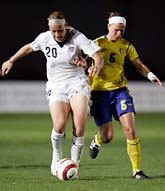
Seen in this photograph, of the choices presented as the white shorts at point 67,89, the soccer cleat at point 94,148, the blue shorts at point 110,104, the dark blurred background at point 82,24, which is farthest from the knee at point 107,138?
the dark blurred background at point 82,24

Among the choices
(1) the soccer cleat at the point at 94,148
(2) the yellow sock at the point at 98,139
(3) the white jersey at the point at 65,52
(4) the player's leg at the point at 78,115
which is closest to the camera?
(4) the player's leg at the point at 78,115

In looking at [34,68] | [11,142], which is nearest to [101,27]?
[34,68]

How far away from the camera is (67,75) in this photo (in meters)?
13.9

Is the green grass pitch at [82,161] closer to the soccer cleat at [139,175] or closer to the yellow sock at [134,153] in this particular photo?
the soccer cleat at [139,175]

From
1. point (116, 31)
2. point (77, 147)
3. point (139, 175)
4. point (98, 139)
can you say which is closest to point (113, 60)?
point (116, 31)

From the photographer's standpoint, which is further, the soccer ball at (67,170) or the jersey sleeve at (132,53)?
the jersey sleeve at (132,53)

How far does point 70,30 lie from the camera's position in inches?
549

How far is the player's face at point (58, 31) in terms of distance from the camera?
1362cm

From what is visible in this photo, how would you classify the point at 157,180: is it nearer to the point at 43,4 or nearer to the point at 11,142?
the point at 11,142

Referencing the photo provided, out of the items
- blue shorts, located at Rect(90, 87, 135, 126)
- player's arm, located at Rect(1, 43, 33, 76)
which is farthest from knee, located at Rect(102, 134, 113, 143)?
player's arm, located at Rect(1, 43, 33, 76)

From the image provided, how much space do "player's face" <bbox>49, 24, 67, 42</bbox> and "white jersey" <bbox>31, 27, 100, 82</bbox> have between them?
0.36ft

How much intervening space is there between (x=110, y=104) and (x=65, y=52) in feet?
4.54

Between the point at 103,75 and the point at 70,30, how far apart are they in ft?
3.49

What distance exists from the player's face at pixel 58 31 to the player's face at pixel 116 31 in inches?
34.1
